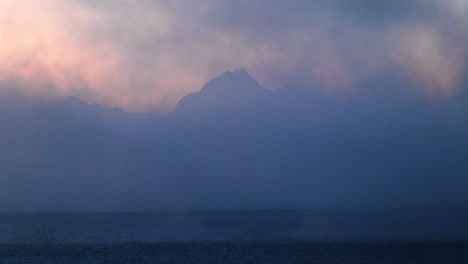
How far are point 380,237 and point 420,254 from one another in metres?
16.3

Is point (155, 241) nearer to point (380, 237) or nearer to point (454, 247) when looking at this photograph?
point (380, 237)

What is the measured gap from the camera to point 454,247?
47.0m

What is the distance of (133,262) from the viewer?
40.7 meters

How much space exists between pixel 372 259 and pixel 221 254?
10754mm

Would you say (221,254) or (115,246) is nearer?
(221,254)

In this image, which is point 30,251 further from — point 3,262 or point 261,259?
point 261,259

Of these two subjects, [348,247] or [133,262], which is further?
[348,247]

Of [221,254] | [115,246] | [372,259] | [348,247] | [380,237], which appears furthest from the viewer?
[380,237]

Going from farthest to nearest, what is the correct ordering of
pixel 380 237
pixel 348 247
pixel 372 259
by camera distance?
pixel 380 237 → pixel 348 247 → pixel 372 259

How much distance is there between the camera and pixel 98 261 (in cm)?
4172

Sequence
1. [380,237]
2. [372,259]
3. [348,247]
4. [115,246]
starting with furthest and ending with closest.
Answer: [380,237] < [115,246] < [348,247] < [372,259]

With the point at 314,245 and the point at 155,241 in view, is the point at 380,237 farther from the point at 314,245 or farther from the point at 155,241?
the point at 155,241

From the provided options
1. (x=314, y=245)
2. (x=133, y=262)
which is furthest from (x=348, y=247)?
(x=133, y=262)

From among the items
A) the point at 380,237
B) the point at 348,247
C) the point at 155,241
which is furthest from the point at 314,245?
the point at 155,241
